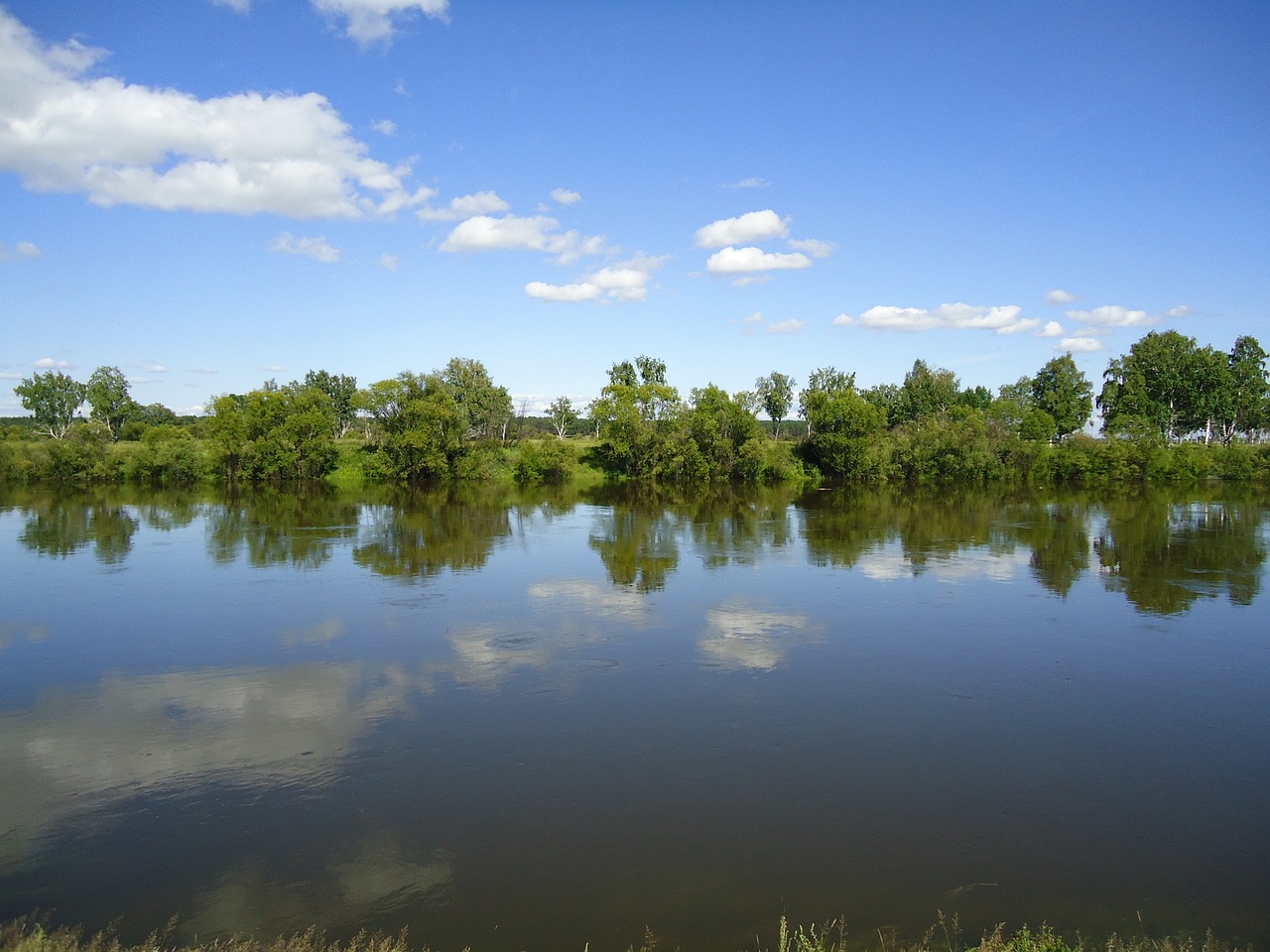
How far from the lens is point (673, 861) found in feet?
24.4

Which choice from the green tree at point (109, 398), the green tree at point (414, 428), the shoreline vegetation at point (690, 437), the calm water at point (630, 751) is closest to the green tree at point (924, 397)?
the shoreline vegetation at point (690, 437)

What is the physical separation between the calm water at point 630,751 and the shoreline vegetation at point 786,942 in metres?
0.19

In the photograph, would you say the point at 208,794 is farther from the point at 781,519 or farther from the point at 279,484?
the point at 279,484

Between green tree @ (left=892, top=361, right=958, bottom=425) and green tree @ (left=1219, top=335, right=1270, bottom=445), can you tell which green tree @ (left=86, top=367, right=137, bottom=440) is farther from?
green tree @ (left=1219, top=335, right=1270, bottom=445)

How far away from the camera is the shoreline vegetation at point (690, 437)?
52.4m

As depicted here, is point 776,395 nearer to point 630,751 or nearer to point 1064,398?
point 1064,398

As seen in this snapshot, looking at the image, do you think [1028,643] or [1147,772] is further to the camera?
A: [1028,643]

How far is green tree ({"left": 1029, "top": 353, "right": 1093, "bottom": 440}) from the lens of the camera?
62.9 meters

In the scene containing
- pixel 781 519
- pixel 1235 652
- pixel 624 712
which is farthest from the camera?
pixel 781 519

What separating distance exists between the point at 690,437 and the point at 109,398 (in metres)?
49.8

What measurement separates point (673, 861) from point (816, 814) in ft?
5.83

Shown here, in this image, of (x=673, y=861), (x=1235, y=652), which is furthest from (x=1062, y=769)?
(x=1235, y=652)

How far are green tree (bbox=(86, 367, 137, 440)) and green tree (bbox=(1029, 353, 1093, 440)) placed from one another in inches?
2970

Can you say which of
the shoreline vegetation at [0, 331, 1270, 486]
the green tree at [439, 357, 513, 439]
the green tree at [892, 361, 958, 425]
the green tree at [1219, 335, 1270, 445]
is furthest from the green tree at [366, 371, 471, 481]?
the green tree at [1219, 335, 1270, 445]
